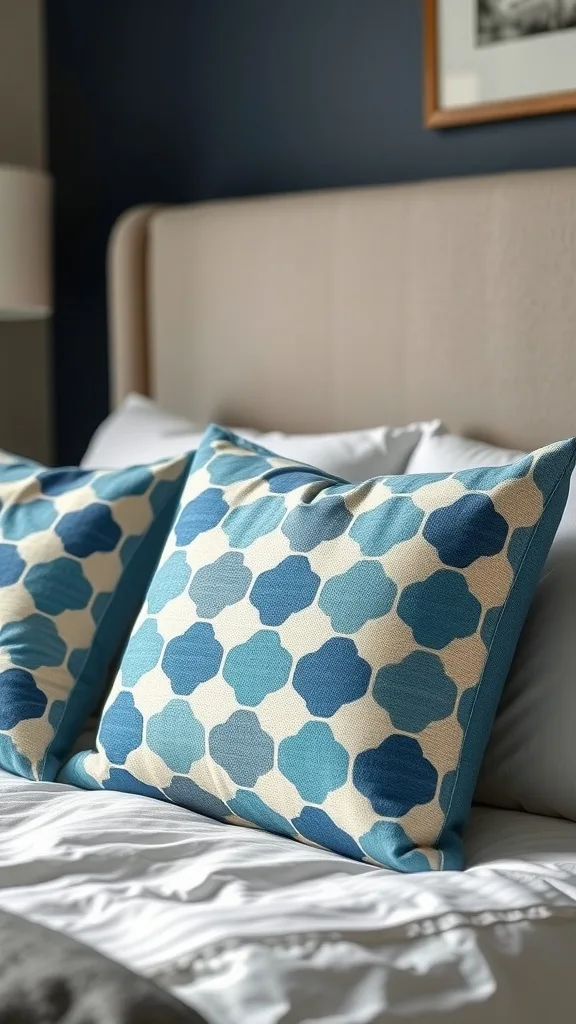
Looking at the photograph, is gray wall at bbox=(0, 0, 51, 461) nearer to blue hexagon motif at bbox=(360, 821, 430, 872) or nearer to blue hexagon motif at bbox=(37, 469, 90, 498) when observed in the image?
blue hexagon motif at bbox=(37, 469, 90, 498)

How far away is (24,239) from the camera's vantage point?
2502 mm

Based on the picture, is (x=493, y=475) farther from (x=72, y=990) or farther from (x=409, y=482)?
(x=72, y=990)

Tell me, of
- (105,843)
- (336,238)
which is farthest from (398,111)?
(105,843)

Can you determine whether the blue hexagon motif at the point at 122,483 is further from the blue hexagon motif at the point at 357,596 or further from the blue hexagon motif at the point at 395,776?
the blue hexagon motif at the point at 395,776

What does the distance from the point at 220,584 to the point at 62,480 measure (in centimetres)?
45

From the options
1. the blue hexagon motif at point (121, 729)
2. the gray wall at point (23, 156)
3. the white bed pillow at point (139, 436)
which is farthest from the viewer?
the gray wall at point (23, 156)

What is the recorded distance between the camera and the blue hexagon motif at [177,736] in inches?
54.5

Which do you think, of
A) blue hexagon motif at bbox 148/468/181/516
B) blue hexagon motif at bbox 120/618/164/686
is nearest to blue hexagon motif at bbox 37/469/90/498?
blue hexagon motif at bbox 148/468/181/516

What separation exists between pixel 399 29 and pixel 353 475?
0.92 meters

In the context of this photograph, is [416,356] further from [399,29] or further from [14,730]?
[14,730]

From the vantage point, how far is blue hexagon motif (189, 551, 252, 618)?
1424mm

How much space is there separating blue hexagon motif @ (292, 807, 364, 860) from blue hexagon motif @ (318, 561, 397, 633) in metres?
0.20

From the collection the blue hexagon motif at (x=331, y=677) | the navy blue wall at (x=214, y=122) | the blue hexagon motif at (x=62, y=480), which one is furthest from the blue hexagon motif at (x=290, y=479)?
the navy blue wall at (x=214, y=122)

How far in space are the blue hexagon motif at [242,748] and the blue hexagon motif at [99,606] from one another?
0.37 metres
